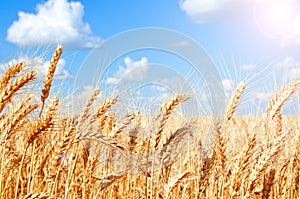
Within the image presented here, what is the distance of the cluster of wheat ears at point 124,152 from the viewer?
2412mm

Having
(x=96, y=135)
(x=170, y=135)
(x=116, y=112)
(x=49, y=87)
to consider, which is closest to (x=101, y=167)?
(x=116, y=112)

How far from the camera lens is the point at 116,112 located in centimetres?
341

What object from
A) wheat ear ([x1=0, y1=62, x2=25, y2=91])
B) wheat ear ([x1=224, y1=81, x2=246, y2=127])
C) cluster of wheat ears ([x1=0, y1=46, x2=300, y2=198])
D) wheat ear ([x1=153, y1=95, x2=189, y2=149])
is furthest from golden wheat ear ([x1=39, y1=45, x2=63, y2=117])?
wheat ear ([x1=224, y1=81, x2=246, y2=127])

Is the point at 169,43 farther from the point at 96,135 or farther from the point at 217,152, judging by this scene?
the point at 96,135

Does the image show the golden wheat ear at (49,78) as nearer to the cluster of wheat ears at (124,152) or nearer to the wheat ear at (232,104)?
the cluster of wheat ears at (124,152)

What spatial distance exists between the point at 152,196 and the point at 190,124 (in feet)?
2.28

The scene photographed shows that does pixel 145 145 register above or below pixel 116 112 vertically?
below

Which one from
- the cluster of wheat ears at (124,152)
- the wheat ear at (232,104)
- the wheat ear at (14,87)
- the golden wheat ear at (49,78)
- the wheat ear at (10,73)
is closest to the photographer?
the cluster of wheat ears at (124,152)

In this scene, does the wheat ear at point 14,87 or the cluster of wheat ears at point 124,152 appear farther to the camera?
the wheat ear at point 14,87

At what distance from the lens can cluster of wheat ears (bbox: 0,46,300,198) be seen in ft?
7.91

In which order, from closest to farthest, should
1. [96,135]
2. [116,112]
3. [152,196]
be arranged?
[96,135] → [152,196] → [116,112]

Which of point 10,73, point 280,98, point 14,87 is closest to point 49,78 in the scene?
point 10,73

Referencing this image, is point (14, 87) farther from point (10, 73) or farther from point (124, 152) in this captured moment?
point (124, 152)

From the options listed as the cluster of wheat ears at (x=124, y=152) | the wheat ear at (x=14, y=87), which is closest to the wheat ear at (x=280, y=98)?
the cluster of wheat ears at (x=124, y=152)
